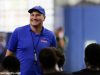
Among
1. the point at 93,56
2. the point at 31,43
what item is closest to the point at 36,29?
the point at 31,43

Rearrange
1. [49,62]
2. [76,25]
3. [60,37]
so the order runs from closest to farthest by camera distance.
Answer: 1. [49,62]
2. [60,37]
3. [76,25]

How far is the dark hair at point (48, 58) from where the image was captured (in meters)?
6.00

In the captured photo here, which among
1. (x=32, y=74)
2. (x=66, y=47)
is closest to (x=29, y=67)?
(x=32, y=74)

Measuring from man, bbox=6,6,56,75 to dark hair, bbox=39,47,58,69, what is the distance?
191 cm

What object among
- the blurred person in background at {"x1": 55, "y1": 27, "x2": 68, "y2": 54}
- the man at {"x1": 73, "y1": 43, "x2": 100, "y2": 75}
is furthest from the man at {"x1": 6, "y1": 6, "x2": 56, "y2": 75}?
the blurred person in background at {"x1": 55, "y1": 27, "x2": 68, "y2": 54}

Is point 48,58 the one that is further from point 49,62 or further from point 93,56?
point 93,56

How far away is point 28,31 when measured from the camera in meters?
8.13

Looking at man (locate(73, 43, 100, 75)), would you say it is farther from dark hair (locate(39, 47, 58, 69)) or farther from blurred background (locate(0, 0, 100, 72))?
blurred background (locate(0, 0, 100, 72))

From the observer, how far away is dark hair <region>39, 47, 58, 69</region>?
600 cm

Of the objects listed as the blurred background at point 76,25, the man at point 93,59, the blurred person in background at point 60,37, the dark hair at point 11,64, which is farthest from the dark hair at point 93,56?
the blurred background at point 76,25

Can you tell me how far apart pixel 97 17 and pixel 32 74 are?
9.01 metres

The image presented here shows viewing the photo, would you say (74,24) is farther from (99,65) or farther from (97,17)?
(99,65)

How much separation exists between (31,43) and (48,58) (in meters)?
2.05

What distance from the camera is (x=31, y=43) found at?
8.03 metres
